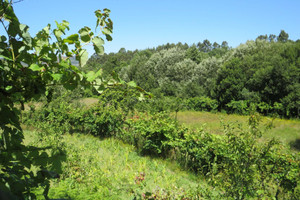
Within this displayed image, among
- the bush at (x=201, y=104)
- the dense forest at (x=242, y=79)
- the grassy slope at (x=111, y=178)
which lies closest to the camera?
the grassy slope at (x=111, y=178)

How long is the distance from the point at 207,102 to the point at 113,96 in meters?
18.2

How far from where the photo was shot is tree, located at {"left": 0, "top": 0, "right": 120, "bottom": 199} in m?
1.05

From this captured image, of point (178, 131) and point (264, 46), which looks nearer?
point (178, 131)

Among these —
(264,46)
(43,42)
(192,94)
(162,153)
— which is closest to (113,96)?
(162,153)

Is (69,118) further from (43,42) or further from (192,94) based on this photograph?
(192,94)

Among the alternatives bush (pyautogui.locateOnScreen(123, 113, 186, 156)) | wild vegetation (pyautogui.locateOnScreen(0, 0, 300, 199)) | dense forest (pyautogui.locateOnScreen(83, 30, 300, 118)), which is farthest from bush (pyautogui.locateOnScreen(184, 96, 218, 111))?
bush (pyautogui.locateOnScreen(123, 113, 186, 156))

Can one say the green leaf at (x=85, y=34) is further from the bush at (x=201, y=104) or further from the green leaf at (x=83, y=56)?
the bush at (x=201, y=104)

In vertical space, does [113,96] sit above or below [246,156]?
above

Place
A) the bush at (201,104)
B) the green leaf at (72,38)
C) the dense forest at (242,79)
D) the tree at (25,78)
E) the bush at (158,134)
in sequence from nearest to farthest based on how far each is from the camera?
the tree at (25,78), the green leaf at (72,38), the bush at (158,134), the dense forest at (242,79), the bush at (201,104)

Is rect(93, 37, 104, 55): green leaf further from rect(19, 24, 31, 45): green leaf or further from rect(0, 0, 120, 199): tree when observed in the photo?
rect(19, 24, 31, 45): green leaf

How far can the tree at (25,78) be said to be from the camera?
105 cm

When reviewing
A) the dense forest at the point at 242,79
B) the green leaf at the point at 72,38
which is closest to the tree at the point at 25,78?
the green leaf at the point at 72,38

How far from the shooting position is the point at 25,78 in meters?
1.19

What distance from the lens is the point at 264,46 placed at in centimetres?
3228
